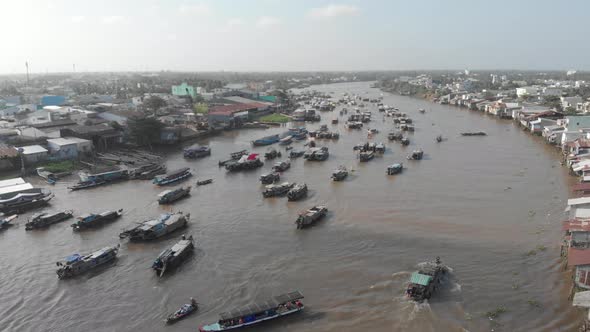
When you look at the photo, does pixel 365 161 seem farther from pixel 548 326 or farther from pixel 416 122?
pixel 416 122

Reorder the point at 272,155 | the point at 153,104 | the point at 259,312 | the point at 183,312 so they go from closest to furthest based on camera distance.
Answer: the point at 259,312 < the point at 183,312 < the point at 272,155 < the point at 153,104

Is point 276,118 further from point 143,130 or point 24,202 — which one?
point 24,202

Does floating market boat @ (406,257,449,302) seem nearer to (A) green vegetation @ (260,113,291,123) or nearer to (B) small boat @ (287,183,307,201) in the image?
(B) small boat @ (287,183,307,201)

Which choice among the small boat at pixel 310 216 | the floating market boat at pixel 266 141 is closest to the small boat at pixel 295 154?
the floating market boat at pixel 266 141

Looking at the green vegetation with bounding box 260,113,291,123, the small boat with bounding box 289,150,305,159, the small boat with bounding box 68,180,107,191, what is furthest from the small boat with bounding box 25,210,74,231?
the green vegetation with bounding box 260,113,291,123

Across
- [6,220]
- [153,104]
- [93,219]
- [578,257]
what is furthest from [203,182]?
[153,104]
